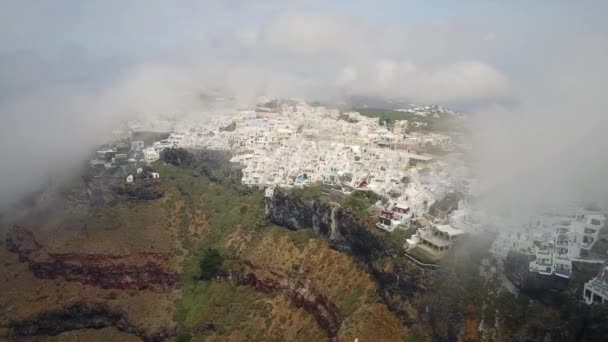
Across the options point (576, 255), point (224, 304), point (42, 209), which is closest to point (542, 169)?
point (576, 255)

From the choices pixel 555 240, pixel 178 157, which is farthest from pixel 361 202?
pixel 178 157

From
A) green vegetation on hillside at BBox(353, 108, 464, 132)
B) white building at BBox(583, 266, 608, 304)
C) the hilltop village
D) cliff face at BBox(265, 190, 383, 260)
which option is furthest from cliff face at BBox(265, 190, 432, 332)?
green vegetation on hillside at BBox(353, 108, 464, 132)

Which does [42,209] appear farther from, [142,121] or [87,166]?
[142,121]


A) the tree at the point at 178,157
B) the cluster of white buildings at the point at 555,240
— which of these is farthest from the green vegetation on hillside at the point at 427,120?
the cluster of white buildings at the point at 555,240

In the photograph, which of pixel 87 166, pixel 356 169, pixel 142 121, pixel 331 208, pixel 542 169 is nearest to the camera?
pixel 542 169

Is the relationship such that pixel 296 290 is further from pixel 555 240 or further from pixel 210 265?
pixel 555 240

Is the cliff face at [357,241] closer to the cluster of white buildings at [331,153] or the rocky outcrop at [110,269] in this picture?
the cluster of white buildings at [331,153]

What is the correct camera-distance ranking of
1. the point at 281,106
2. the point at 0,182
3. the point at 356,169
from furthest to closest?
the point at 281,106 → the point at 0,182 → the point at 356,169

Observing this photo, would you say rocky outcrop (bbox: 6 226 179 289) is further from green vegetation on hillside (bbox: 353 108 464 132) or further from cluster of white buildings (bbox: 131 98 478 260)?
green vegetation on hillside (bbox: 353 108 464 132)
